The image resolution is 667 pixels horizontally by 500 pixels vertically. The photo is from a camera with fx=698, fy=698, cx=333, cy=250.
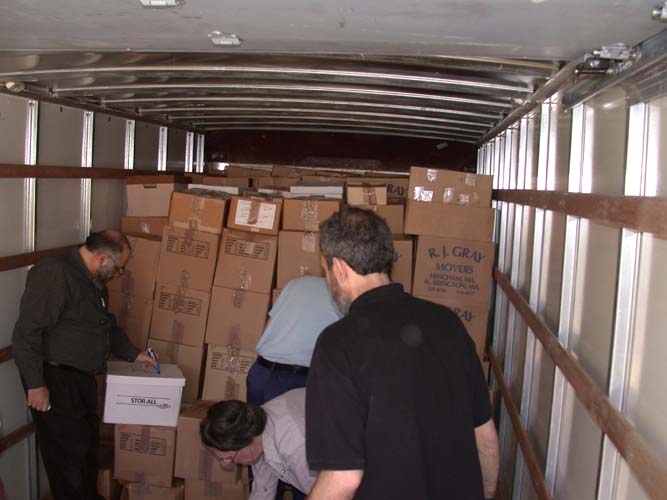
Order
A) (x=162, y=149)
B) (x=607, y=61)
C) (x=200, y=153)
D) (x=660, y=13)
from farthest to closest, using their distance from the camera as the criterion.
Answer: (x=200, y=153) < (x=162, y=149) < (x=607, y=61) < (x=660, y=13)

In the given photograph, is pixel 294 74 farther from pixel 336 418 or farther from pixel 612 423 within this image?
pixel 612 423

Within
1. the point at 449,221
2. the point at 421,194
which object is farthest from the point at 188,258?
the point at 449,221

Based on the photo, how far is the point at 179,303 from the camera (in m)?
4.95

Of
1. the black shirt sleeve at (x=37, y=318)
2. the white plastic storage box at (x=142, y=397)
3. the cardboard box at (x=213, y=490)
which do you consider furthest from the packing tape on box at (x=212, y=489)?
the black shirt sleeve at (x=37, y=318)

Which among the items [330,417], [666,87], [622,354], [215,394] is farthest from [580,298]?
[215,394]

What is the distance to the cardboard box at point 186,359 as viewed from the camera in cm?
493

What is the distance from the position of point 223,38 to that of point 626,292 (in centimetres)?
153

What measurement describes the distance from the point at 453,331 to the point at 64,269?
263 centimetres

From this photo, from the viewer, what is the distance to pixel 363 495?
76.9 inches

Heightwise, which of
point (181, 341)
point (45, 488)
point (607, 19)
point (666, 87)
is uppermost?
point (607, 19)

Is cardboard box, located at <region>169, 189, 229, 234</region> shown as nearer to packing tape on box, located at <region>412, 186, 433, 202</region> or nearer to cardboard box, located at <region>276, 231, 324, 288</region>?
cardboard box, located at <region>276, 231, 324, 288</region>

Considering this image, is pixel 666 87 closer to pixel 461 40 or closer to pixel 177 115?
pixel 461 40

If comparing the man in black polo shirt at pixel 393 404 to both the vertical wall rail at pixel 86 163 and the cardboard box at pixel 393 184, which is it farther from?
the cardboard box at pixel 393 184

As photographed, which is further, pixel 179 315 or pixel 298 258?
pixel 179 315
